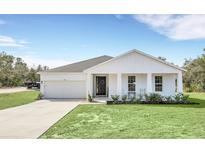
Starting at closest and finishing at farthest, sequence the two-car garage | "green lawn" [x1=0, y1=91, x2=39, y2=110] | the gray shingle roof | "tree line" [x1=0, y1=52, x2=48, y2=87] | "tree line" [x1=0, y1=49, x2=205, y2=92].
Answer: "green lawn" [x1=0, y1=91, x2=39, y2=110]
the two-car garage
the gray shingle roof
"tree line" [x1=0, y1=49, x2=205, y2=92]
"tree line" [x1=0, y1=52, x2=48, y2=87]

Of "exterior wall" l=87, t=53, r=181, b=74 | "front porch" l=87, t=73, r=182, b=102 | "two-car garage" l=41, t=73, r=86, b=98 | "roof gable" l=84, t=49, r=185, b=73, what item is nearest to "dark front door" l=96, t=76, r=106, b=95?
"two-car garage" l=41, t=73, r=86, b=98

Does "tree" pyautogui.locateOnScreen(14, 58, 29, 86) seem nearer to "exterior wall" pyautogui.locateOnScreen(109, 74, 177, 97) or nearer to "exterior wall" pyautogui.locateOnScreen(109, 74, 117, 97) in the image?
"exterior wall" pyautogui.locateOnScreen(109, 74, 117, 97)

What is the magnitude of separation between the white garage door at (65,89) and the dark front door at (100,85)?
1309 millimetres

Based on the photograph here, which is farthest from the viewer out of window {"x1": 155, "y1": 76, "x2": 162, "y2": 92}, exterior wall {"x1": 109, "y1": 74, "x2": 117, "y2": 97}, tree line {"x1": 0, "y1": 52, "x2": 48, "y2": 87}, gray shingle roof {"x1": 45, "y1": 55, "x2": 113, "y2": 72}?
tree line {"x1": 0, "y1": 52, "x2": 48, "y2": 87}

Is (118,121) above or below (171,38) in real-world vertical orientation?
below

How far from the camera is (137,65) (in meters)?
20.8

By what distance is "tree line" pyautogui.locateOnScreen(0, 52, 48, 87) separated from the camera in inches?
2079

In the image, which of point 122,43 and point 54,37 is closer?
point 54,37
